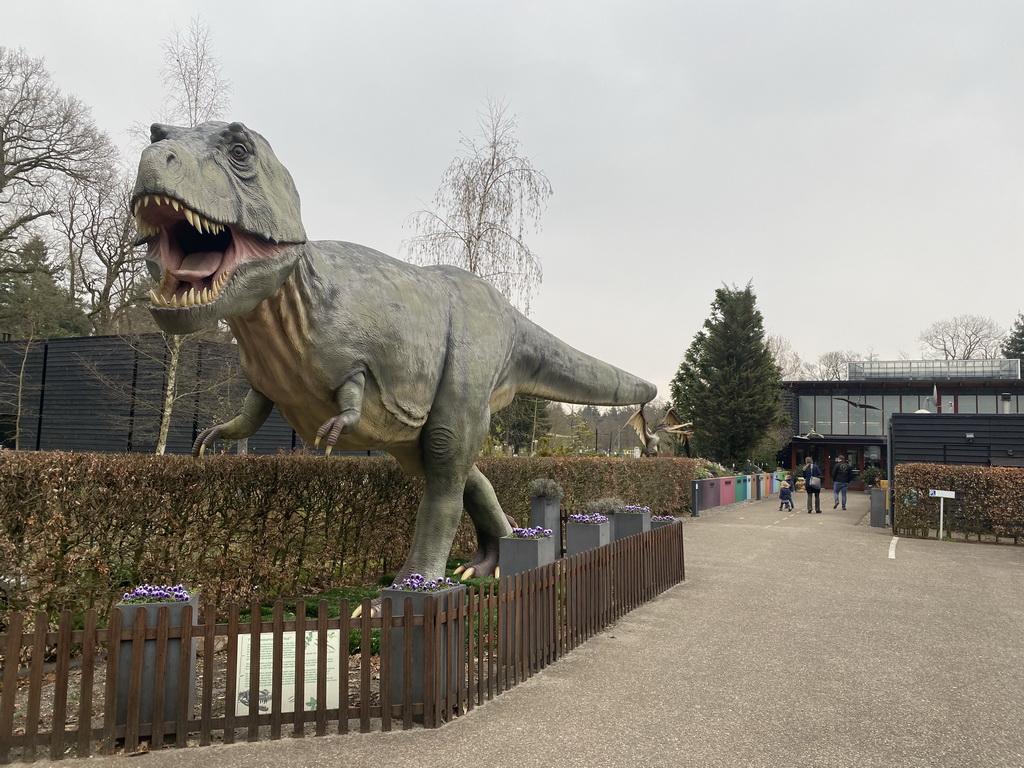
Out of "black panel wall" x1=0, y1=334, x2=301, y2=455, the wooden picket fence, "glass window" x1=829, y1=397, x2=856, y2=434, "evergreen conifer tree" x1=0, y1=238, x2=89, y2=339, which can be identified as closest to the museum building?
"glass window" x1=829, y1=397, x2=856, y2=434

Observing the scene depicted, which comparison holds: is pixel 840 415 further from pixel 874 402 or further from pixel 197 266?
pixel 197 266

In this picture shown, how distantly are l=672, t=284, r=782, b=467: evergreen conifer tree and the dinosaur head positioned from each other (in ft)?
100

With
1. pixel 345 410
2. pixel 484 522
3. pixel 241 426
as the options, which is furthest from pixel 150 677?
pixel 484 522

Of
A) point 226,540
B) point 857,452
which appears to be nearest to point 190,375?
point 226,540

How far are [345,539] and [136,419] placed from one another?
37.8 feet

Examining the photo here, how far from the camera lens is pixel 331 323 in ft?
14.8

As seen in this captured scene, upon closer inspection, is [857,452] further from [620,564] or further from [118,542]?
[118,542]

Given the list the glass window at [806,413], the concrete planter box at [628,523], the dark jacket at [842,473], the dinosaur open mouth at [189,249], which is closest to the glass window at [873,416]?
the glass window at [806,413]

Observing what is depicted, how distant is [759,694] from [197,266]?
4257 mm

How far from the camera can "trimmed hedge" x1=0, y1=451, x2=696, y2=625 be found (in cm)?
462

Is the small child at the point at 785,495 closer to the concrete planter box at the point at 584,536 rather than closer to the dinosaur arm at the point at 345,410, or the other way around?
the concrete planter box at the point at 584,536

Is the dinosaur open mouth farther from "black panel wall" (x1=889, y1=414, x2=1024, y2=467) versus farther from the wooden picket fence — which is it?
"black panel wall" (x1=889, y1=414, x2=1024, y2=467)

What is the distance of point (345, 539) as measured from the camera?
7520 millimetres

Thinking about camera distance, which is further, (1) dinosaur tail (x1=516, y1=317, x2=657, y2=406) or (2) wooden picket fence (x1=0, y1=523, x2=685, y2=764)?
(1) dinosaur tail (x1=516, y1=317, x2=657, y2=406)
